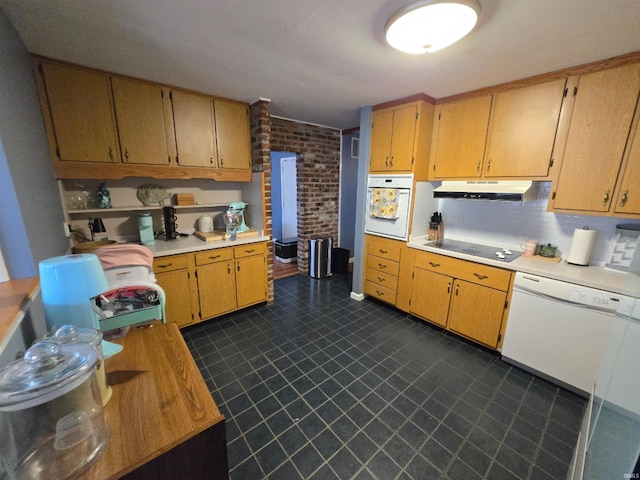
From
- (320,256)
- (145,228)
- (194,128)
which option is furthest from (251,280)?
(194,128)

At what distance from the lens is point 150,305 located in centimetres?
159

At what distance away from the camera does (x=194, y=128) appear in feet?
8.61

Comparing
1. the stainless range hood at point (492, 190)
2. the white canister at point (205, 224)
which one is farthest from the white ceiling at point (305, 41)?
the white canister at point (205, 224)

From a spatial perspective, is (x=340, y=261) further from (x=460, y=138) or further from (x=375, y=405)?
(x=375, y=405)

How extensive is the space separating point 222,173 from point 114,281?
5.31 ft

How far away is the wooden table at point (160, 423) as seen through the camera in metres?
0.67

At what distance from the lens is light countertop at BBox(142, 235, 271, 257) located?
2.39 metres

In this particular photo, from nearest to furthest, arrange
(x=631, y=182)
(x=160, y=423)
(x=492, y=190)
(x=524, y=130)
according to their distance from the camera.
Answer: (x=160, y=423)
(x=631, y=182)
(x=524, y=130)
(x=492, y=190)

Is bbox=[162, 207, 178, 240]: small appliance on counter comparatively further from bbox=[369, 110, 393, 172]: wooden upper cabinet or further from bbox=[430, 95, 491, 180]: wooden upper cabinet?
bbox=[430, 95, 491, 180]: wooden upper cabinet

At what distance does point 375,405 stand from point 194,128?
3047mm

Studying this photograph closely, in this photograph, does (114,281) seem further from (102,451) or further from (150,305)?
(102,451)

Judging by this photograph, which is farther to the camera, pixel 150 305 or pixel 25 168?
pixel 150 305

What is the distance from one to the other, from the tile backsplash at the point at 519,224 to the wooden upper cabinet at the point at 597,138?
11.8 inches

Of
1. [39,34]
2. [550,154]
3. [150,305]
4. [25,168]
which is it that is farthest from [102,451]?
[550,154]
